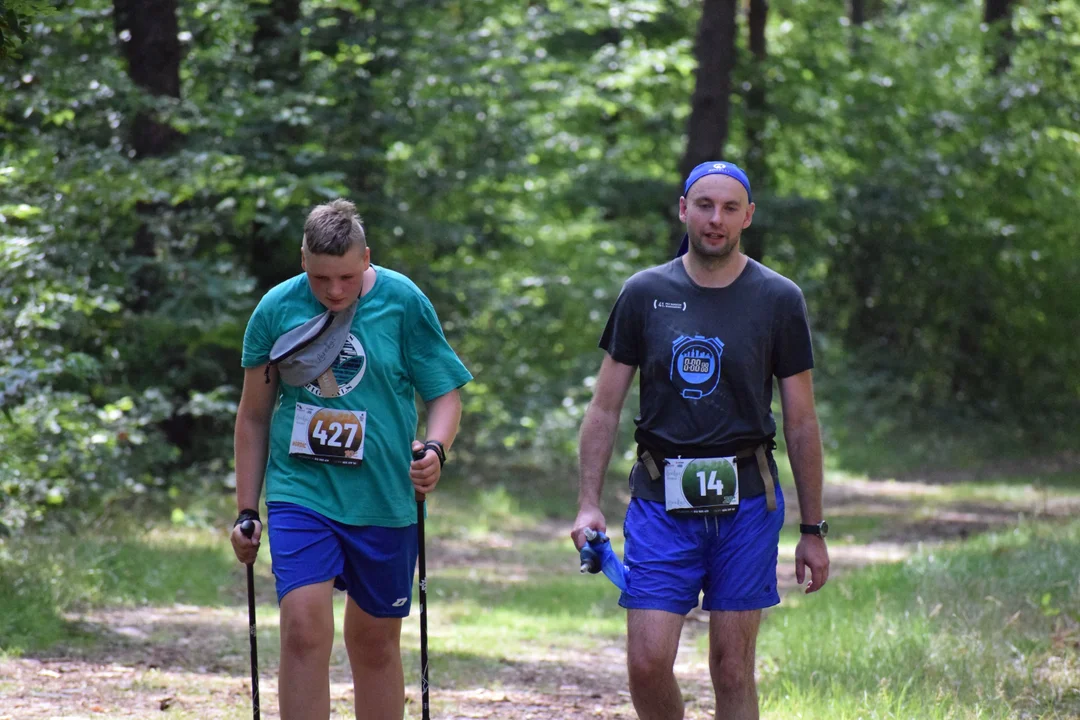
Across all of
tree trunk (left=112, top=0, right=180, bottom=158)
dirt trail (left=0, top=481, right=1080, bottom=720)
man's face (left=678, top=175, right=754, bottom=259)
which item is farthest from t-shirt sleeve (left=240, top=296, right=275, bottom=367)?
tree trunk (left=112, top=0, right=180, bottom=158)

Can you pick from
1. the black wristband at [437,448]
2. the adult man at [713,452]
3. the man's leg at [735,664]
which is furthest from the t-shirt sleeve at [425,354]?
the man's leg at [735,664]

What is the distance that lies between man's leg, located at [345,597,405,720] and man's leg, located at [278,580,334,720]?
25cm

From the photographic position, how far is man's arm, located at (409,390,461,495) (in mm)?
4438

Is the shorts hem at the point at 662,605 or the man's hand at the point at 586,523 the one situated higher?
the man's hand at the point at 586,523

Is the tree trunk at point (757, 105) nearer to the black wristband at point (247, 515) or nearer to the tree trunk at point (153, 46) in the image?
the tree trunk at point (153, 46)

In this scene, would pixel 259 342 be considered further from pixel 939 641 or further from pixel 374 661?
pixel 939 641

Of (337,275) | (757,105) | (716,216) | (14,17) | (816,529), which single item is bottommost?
(816,529)

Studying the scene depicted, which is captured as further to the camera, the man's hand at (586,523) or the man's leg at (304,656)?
the man's hand at (586,523)

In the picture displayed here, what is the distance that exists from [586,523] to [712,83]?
13.0m

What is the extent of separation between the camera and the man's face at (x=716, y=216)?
4.51 meters

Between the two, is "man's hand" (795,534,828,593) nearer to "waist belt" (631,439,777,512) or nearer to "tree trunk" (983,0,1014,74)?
"waist belt" (631,439,777,512)

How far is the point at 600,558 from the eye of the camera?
445 cm

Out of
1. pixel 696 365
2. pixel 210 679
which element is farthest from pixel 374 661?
pixel 210 679

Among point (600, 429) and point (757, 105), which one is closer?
point (600, 429)
